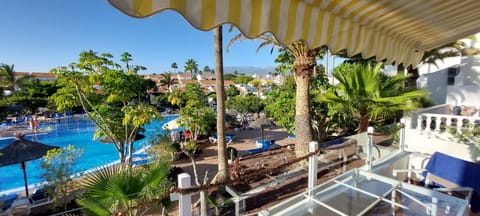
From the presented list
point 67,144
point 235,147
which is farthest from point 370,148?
point 67,144

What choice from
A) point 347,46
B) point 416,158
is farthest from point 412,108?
point 347,46

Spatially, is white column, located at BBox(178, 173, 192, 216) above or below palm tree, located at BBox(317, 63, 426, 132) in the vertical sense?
below

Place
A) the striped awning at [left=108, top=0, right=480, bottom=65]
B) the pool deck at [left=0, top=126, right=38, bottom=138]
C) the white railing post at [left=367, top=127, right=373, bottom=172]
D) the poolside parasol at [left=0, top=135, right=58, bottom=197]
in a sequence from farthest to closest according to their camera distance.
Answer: the pool deck at [left=0, top=126, right=38, bottom=138] → the poolside parasol at [left=0, top=135, right=58, bottom=197] → the white railing post at [left=367, top=127, right=373, bottom=172] → the striped awning at [left=108, top=0, right=480, bottom=65]

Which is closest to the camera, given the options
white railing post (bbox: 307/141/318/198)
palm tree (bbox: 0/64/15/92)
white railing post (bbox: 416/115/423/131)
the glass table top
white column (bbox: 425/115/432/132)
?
the glass table top

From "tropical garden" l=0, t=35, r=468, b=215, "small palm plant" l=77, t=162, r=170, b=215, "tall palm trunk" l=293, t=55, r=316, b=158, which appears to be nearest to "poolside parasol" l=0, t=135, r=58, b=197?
"tropical garden" l=0, t=35, r=468, b=215

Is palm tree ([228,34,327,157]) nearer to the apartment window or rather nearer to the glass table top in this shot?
the glass table top

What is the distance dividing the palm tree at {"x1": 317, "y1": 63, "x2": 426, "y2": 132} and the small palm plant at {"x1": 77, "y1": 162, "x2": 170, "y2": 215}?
6.24m

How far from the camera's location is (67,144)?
20156mm

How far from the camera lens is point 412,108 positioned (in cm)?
673

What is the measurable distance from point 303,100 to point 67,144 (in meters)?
21.8

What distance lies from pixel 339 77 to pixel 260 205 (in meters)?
5.89

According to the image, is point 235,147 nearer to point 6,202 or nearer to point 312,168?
point 6,202

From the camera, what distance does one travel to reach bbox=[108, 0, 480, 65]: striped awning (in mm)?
1078

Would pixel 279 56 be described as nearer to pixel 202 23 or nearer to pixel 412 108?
pixel 412 108
